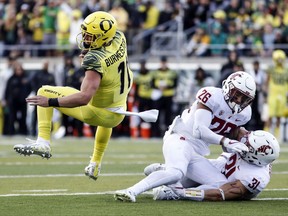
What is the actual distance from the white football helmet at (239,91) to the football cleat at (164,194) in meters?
0.82

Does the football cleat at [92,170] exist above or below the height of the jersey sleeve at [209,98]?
below

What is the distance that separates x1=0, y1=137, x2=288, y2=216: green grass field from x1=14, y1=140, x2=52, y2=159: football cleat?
0.34 metres

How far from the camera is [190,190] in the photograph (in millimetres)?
7512

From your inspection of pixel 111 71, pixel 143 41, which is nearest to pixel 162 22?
pixel 143 41

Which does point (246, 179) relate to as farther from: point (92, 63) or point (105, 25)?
point (105, 25)

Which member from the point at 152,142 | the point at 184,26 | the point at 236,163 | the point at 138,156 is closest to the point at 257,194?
the point at 236,163

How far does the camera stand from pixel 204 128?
24.4 ft

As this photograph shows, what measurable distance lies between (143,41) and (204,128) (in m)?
11.8

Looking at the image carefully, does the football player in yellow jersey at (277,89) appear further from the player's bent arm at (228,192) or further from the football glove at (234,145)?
the football glove at (234,145)

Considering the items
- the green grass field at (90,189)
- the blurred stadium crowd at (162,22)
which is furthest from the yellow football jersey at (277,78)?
the green grass field at (90,189)

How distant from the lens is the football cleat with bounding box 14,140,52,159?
7.81 meters

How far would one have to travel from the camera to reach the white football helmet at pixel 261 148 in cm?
740

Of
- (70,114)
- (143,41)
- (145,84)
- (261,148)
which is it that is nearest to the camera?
(261,148)

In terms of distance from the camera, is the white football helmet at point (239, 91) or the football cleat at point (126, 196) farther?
the white football helmet at point (239, 91)
